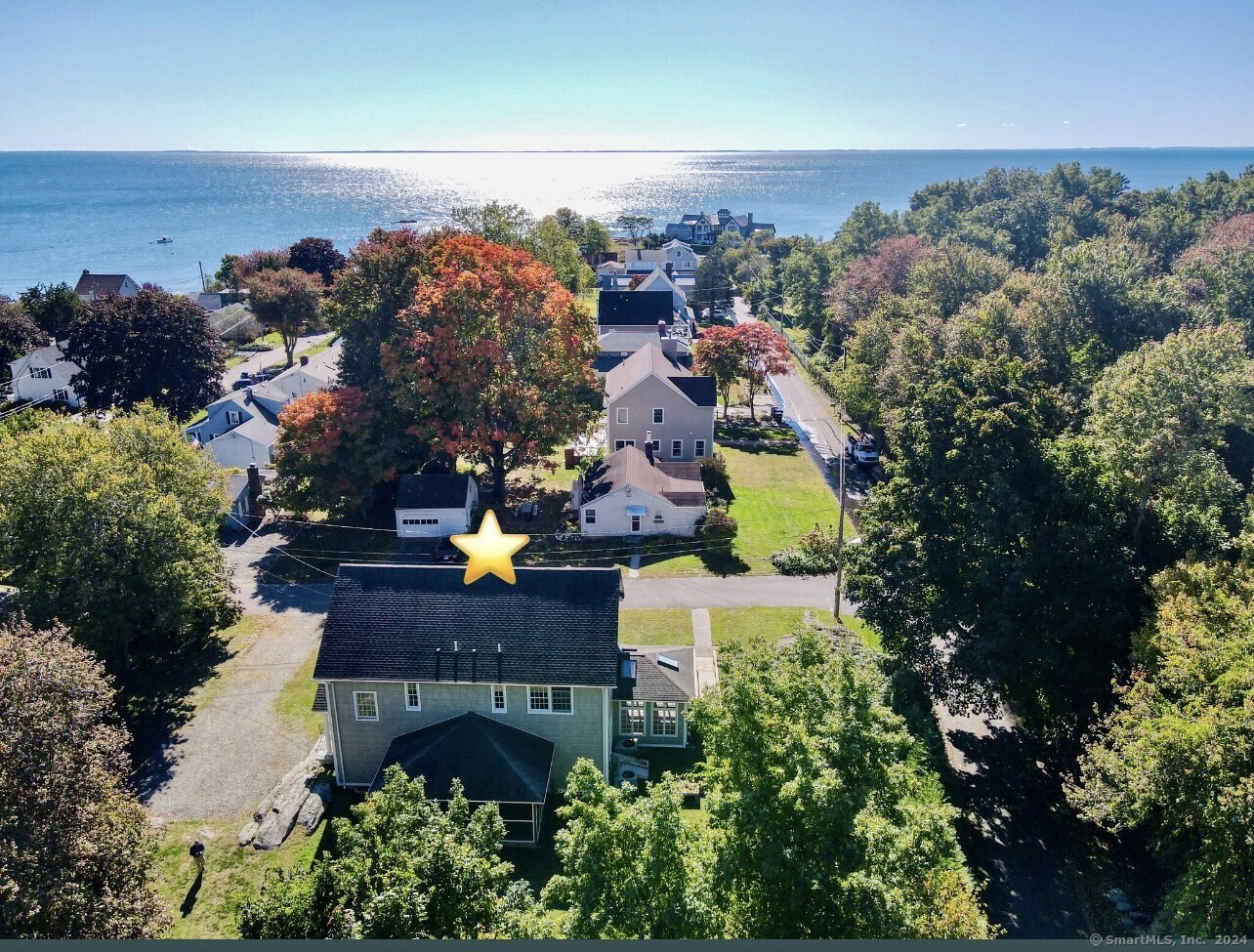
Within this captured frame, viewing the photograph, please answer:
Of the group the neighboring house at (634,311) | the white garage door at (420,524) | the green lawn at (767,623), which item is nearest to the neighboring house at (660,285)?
the neighboring house at (634,311)

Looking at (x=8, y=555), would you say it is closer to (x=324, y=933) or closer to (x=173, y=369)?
(x=324, y=933)

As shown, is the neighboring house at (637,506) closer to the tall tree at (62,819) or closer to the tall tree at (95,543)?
the tall tree at (95,543)

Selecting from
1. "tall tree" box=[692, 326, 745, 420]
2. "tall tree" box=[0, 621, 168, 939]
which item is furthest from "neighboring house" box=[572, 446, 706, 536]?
"tall tree" box=[0, 621, 168, 939]

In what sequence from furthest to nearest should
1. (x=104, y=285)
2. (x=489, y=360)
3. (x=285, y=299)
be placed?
(x=104, y=285) < (x=285, y=299) < (x=489, y=360)

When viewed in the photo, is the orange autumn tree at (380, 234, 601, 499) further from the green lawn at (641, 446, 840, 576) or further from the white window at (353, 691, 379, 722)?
the white window at (353, 691, 379, 722)

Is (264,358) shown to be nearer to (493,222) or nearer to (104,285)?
(493,222)

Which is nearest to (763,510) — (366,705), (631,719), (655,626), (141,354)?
(655,626)
